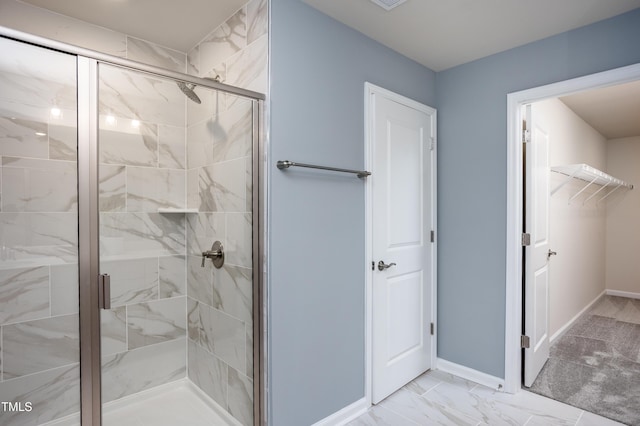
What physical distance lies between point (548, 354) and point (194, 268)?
3080mm

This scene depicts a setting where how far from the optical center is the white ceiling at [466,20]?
1961 millimetres

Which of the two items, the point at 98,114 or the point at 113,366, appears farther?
the point at 113,366

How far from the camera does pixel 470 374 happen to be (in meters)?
2.71

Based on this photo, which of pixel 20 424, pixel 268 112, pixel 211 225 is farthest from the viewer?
pixel 211 225

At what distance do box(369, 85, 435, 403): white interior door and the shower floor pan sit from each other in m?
1.05

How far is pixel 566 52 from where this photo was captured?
2.27 meters

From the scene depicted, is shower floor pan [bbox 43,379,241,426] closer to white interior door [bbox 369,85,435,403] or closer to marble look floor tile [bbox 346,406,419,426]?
marble look floor tile [bbox 346,406,419,426]

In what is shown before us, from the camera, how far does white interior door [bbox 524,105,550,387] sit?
254 centimetres

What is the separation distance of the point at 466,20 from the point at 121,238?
2.26 m

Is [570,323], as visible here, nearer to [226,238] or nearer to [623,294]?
[623,294]

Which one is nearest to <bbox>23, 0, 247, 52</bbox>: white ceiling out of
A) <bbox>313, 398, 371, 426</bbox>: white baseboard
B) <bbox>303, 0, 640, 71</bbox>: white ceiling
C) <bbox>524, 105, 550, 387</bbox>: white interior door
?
<bbox>303, 0, 640, 71</bbox>: white ceiling

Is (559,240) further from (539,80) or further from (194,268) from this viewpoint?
(194,268)

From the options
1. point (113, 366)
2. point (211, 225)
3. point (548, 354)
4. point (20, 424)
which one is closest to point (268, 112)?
point (211, 225)

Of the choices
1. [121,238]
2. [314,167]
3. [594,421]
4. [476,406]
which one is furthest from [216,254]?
[594,421]
